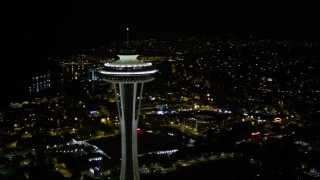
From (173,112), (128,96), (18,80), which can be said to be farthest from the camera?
(18,80)

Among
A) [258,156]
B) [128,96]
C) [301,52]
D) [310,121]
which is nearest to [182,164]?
[258,156]

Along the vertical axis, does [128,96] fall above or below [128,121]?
above

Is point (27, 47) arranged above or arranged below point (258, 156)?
above

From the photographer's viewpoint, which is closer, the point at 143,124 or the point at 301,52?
the point at 143,124

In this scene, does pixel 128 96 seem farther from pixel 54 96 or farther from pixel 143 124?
pixel 54 96

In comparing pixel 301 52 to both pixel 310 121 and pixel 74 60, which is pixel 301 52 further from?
pixel 310 121

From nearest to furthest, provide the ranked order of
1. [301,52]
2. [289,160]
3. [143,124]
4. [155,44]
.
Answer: [289,160] → [143,124] → [301,52] → [155,44]
